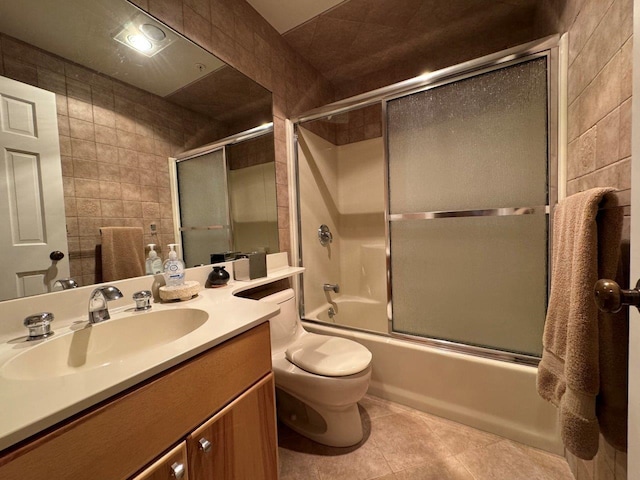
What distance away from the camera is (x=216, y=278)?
126 cm

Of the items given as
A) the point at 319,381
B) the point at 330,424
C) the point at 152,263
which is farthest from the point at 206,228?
the point at 330,424

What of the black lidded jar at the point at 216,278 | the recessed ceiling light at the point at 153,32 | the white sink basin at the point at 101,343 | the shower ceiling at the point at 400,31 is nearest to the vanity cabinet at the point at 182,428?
the white sink basin at the point at 101,343

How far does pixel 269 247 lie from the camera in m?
1.68

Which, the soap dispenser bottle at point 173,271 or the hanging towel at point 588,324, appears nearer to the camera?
the hanging towel at point 588,324

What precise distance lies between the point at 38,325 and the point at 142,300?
0.26 meters

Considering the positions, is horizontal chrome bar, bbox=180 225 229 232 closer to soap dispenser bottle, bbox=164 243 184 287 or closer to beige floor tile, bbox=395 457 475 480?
soap dispenser bottle, bbox=164 243 184 287

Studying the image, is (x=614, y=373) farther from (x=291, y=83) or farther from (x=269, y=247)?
(x=291, y=83)

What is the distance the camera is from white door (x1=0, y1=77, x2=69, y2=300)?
0.71 metres

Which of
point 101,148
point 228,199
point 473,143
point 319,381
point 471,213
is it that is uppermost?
point 473,143

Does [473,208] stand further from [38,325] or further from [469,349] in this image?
[38,325]

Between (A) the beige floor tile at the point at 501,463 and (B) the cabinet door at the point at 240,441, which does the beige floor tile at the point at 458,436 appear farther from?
(B) the cabinet door at the point at 240,441

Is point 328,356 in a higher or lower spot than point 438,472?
higher

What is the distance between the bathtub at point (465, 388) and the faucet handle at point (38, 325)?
1388 millimetres

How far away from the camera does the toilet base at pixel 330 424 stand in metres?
1.23
